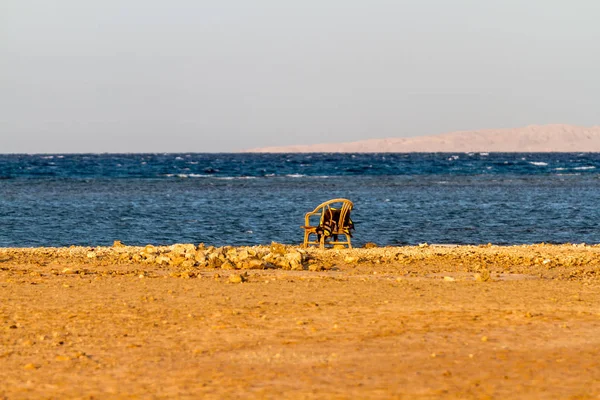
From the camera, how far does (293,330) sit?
8.98 metres

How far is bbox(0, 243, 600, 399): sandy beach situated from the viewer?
7.00m

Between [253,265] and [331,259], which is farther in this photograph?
[331,259]

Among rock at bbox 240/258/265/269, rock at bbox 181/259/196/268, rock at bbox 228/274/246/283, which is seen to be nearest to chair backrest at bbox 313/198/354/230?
rock at bbox 240/258/265/269

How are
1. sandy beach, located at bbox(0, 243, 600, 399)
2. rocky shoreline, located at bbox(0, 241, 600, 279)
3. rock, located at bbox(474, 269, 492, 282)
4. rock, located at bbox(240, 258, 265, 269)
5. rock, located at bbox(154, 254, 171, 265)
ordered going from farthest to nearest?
rock, located at bbox(154, 254, 171, 265)
rocky shoreline, located at bbox(0, 241, 600, 279)
rock, located at bbox(240, 258, 265, 269)
rock, located at bbox(474, 269, 492, 282)
sandy beach, located at bbox(0, 243, 600, 399)

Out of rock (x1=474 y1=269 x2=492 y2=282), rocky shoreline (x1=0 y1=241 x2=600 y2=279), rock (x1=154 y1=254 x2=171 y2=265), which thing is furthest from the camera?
rock (x1=154 y1=254 x2=171 y2=265)

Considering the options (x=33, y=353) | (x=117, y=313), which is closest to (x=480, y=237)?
(x=117, y=313)

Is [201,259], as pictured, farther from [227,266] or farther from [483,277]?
[483,277]

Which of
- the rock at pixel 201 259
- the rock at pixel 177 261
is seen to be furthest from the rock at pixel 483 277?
the rock at pixel 177 261

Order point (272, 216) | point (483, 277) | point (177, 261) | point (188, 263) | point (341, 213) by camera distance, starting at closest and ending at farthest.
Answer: point (483, 277) → point (188, 263) → point (177, 261) → point (341, 213) → point (272, 216)

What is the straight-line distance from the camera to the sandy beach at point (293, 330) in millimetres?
7004

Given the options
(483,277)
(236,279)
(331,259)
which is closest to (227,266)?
(236,279)

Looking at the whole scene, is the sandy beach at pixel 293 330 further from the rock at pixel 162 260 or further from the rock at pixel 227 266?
the rock at pixel 162 260

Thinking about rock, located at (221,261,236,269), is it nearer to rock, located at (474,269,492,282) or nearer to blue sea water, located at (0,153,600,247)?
rock, located at (474,269,492,282)

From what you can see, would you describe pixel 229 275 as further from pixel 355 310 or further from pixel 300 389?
pixel 300 389
